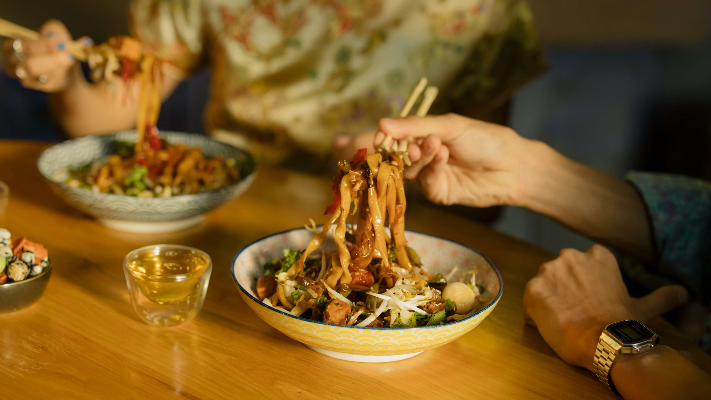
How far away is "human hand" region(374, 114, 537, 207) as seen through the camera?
1.62m

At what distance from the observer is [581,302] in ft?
4.19

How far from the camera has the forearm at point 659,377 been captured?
3.31 ft

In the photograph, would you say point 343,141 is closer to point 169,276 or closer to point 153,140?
point 153,140

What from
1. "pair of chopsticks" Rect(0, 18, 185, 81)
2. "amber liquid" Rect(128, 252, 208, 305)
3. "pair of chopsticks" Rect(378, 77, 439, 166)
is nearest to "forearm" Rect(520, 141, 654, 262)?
"pair of chopsticks" Rect(378, 77, 439, 166)

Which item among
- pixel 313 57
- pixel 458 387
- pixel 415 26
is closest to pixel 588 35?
pixel 415 26

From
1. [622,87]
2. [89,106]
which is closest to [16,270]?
[89,106]

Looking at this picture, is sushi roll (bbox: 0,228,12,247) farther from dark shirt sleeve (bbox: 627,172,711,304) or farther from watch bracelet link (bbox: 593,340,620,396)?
dark shirt sleeve (bbox: 627,172,711,304)

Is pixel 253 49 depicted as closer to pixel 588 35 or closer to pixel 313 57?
pixel 313 57

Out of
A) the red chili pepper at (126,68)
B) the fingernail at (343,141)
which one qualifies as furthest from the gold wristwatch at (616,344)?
the red chili pepper at (126,68)

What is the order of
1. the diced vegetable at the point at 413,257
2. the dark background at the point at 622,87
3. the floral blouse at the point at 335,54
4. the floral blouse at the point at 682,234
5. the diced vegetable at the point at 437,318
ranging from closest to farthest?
the diced vegetable at the point at 437,318
the diced vegetable at the point at 413,257
the floral blouse at the point at 682,234
the floral blouse at the point at 335,54
the dark background at the point at 622,87

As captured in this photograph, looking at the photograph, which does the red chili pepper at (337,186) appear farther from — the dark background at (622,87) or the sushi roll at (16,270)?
the dark background at (622,87)

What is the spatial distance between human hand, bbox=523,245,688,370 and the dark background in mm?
2557

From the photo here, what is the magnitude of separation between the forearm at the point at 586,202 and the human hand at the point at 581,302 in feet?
1.33

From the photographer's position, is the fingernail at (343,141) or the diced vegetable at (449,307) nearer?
the diced vegetable at (449,307)
